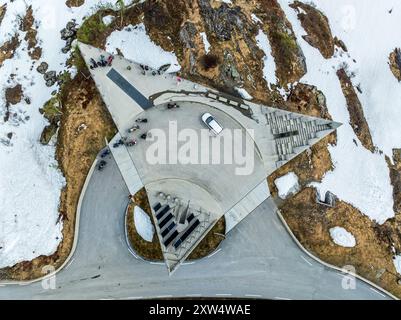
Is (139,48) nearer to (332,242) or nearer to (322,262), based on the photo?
(332,242)

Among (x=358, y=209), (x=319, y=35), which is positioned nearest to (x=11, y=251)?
(x=358, y=209)

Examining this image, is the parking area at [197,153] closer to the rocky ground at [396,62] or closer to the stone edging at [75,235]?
the stone edging at [75,235]

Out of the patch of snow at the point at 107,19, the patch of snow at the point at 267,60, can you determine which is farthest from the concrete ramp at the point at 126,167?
the patch of snow at the point at 267,60

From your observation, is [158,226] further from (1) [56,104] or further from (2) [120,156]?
(1) [56,104]

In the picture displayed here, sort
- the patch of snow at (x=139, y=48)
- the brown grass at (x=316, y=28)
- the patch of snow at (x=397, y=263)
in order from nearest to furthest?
the patch of snow at (x=397, y=263) < the patch of snow at (x=139, y=48) < the brown grass at (x=316, y=28)

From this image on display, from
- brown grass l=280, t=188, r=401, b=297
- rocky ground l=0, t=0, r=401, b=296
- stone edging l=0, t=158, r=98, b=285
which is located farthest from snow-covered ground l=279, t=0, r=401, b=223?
stone edging l=0, t=158, r=98, b=285

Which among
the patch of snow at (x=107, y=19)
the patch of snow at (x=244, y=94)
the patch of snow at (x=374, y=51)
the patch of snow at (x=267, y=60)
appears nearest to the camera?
the patch of snow at (x=244, y=94)

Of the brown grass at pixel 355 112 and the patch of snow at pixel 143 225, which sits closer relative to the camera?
the patch of snow at pixel 143 225
